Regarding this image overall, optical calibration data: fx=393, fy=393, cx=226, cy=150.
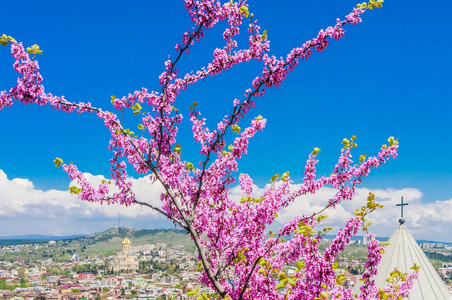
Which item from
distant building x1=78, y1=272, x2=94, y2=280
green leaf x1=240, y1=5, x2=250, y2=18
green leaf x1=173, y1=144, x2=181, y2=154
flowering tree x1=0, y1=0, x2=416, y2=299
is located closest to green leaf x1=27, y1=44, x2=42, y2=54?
flowering tree x1=0, y1=0, x2=416, y2=299

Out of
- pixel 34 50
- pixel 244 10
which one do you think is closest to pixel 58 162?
pixel 34 50

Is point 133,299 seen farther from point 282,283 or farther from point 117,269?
point 282,283

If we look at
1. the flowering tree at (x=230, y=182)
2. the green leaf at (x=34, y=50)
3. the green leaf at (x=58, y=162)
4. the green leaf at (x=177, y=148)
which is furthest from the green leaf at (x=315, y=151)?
the green leaf at (x=34, y=50)

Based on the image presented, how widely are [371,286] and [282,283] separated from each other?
4.55 ft

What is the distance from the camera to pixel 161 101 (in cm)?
415

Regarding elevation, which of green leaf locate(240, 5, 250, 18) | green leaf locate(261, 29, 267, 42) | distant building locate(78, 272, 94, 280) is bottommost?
distant building locate(78, 272, 94, 280)

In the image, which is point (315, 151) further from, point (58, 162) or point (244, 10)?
point (58, 162)

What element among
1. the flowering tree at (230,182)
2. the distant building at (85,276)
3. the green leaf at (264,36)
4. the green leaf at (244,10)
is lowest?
the distant building at (85,276)

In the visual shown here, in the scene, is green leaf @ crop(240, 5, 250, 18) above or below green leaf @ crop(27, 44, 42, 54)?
above

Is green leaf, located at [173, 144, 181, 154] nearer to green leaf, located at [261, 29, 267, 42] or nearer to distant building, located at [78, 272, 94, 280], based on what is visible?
green leaf, located at [261, 29, 267, 42]

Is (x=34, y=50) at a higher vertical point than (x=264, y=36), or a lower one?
lower

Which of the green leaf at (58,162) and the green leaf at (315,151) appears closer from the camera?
the green leaf at (58,162)

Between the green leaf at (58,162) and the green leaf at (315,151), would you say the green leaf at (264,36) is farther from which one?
the green leaf at (58,162)

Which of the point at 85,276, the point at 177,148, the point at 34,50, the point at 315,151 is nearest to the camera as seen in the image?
the point at 34,50
